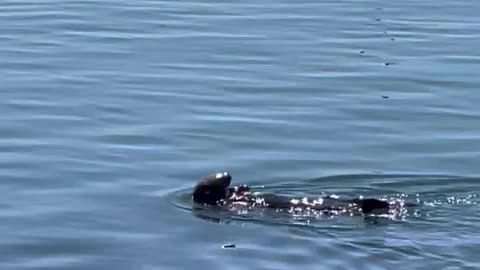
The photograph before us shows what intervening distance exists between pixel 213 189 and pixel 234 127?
11.1 ft

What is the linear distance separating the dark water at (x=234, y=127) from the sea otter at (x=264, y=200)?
0.46 ft

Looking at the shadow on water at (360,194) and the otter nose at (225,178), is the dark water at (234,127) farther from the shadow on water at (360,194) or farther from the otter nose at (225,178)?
the otter nose at (225,178)

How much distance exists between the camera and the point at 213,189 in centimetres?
1577

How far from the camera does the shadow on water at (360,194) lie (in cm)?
1520

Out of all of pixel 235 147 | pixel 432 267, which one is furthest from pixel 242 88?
pixel 432 267

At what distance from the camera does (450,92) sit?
20922 mm

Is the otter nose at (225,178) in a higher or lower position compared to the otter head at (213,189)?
higher

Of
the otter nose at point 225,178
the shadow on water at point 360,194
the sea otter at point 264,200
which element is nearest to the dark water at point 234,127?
the shadow on water at point 360,194

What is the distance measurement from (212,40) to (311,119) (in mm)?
4893

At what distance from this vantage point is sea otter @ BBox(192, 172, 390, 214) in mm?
15191

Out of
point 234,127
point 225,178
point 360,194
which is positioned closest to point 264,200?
point 225,178

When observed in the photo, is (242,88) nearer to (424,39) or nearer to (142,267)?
(424,39)

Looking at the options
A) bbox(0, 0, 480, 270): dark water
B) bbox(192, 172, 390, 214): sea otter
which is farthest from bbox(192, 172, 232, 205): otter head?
bbox(0, 0, 480, 270): dark water

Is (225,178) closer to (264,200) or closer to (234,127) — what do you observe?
(264,200)
